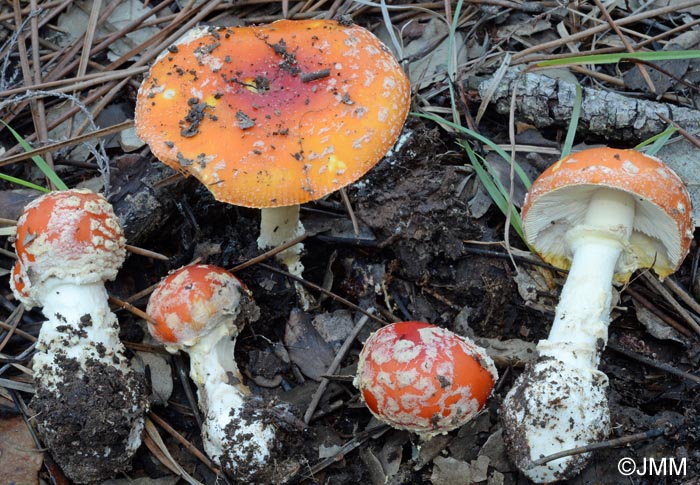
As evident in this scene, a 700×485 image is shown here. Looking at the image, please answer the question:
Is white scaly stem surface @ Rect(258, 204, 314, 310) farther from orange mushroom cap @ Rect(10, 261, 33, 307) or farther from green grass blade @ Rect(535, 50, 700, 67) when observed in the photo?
green grass blade @ Rect(535, 50, 700, 67)

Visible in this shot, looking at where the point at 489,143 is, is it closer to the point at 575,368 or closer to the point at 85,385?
the point at 575,368

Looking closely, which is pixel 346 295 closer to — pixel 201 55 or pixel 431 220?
pixel 431 220

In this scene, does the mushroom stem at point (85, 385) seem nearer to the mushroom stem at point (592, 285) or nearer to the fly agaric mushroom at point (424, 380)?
the fly agaric mushroom at point (424, 380)

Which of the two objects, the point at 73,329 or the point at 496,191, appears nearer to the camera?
the point at 73,329

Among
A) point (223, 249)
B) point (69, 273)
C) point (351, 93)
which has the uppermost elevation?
point (351, 93)

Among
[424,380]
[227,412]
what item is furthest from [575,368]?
[227,412]

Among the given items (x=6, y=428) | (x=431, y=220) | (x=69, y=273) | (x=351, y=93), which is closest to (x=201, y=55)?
(x=351, y=93)
